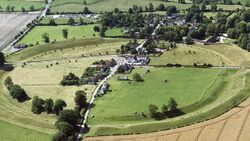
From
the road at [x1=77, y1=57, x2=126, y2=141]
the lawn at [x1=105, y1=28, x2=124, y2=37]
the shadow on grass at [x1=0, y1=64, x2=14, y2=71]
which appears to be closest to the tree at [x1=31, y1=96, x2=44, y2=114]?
the road at [x1=77, y1=57, x2=126, y2=141]

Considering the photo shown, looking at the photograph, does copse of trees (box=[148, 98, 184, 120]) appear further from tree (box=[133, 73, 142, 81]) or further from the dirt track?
tree (box=[133, 73, 142, 81])

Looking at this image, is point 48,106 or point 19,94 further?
point 19,94

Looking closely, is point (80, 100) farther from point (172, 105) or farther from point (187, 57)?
point (187, 57)

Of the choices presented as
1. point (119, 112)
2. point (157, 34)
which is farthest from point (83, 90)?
point (157, 34)

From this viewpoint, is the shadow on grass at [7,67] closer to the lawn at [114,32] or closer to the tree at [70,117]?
the lawn at [114,32]

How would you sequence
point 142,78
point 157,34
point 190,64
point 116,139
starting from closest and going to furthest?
point 116,139 → point 142,78 → point 190,64 → point 157,34

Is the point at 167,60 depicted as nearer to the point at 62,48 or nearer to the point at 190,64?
the point at 190,64

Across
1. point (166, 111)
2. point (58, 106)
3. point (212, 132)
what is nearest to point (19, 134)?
point (58, 106)
